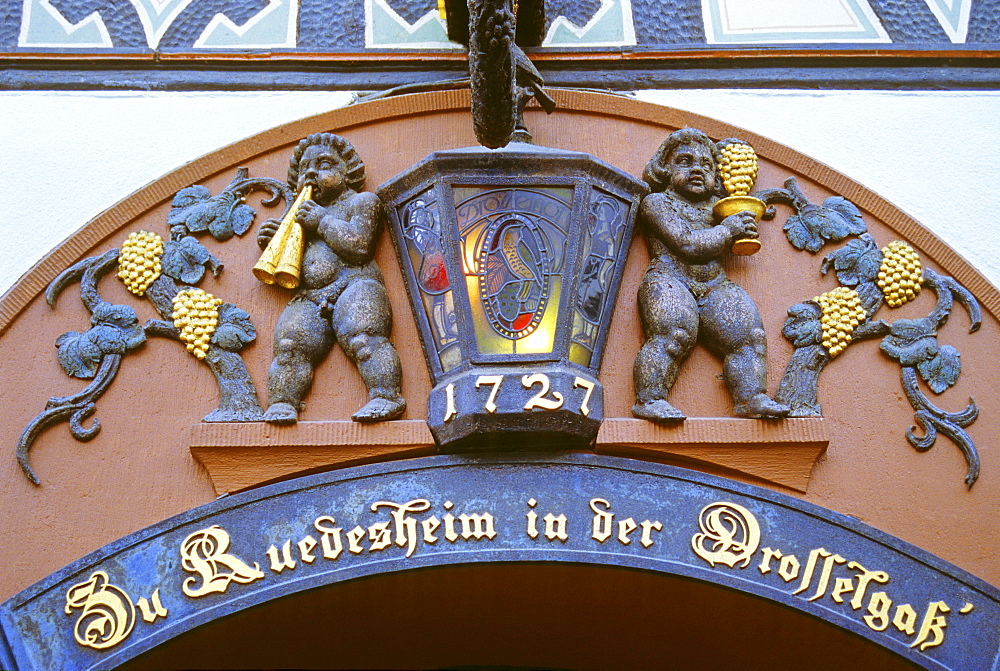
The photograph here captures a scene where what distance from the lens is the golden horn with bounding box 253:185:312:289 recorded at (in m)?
3.43

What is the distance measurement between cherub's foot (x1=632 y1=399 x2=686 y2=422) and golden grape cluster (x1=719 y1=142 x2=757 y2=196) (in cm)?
73

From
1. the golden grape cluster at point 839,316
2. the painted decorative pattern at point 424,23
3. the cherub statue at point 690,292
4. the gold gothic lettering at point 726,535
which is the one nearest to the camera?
the gold gothic lettering at point 726,535

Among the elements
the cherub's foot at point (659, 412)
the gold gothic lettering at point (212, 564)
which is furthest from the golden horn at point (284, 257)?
the cherub's foot at point (659, 412)

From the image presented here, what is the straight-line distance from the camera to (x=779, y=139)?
3.85 meters

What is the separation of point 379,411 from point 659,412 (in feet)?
2.46

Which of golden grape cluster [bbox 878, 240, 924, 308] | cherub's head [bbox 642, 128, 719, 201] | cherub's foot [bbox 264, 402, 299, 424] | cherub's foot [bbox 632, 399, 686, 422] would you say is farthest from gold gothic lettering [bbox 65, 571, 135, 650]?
golden grape cluster [bbox 878, 240, 924, 308]

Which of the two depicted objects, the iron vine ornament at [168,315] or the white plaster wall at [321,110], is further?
the white plaster wall at [321,110]

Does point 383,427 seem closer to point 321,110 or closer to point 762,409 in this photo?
point 762,409

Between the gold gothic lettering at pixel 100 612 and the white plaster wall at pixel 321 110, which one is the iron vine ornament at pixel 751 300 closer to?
the white plaster wall at pixel 321 110

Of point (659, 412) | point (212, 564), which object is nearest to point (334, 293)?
point (212, 564)

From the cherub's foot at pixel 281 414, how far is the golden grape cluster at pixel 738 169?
1433 millimetres

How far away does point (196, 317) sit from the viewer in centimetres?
347

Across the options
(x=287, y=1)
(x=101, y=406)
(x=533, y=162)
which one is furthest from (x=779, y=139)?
(x=101, y=406)

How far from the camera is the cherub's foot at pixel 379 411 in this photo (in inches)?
130
